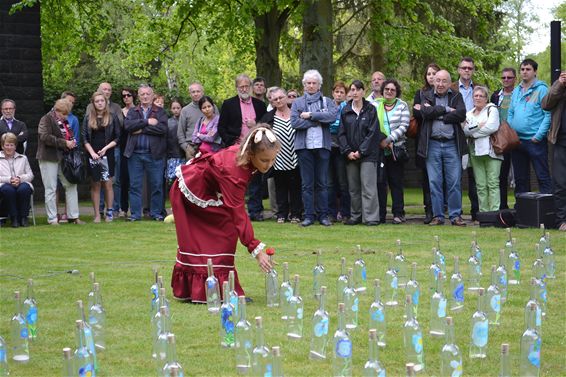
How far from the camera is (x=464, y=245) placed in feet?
45.5

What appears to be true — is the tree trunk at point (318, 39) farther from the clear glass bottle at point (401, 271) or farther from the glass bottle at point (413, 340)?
the glass bottle at point (413, 340)

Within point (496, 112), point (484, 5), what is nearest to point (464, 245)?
point (496, 112)

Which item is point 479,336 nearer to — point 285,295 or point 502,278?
point 285,295

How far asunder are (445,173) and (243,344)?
937 centimetres

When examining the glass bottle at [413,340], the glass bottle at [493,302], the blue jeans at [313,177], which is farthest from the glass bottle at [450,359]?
the blue jeans at [313,177]

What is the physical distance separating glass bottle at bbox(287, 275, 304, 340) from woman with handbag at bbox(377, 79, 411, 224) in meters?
8.21

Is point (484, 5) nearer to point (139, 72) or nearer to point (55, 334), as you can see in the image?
point (139, 72)

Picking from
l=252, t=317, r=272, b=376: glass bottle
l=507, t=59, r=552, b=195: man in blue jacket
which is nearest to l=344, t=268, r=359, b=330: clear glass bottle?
l=252, t=317, r=272, b=376: glass bottle

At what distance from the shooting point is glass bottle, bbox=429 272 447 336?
27.8 ft

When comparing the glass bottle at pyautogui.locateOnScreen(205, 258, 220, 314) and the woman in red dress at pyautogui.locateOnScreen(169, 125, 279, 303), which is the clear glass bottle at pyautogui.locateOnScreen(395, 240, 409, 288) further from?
the glass bottle at pyautogui.locateOnScreen(205, 258, 220, 314)

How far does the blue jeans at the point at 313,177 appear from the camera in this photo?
1670 cm

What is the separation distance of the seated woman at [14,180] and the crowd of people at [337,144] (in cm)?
2

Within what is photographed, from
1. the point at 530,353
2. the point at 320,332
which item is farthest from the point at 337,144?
the point at 530,353

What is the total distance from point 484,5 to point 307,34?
949 centimetres
